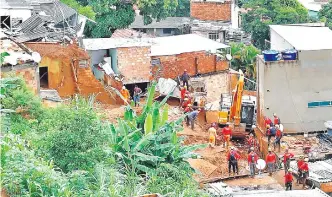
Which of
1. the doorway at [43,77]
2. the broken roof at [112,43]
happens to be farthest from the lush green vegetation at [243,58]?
the doorway at [43,77]

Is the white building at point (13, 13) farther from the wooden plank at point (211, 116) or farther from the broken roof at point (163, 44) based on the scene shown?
the wooden plank at point (211, 116)

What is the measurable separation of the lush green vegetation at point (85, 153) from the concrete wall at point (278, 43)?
9874mm

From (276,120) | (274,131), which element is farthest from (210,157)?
(276,120)

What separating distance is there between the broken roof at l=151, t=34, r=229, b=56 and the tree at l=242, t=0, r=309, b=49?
45.3 feet

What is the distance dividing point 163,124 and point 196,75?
15.5 m

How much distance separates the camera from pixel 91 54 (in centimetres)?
3094

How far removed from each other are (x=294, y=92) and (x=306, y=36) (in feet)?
9.79

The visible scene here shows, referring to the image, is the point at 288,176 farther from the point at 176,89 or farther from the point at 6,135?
the point at 176,89

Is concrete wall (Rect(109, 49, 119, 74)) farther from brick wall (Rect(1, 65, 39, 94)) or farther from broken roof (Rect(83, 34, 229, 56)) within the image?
brick wall (Rect(1, 65, 39, 94))

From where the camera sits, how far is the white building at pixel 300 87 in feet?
82.0

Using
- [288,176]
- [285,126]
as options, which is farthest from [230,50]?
[288,176]

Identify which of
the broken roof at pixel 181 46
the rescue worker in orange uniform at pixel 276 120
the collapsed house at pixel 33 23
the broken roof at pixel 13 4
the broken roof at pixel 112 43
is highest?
the broken roof at pixel 13 4

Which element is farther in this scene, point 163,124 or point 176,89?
point 176,89

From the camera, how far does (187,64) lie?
3291 cm
